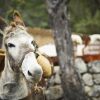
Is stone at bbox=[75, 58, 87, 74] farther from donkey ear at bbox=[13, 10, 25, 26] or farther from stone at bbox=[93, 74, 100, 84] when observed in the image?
donkey ear at bbox=[13, 10, 25, 26]

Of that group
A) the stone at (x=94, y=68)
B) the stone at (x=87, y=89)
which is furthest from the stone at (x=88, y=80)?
the stone at (x=94, y=68)

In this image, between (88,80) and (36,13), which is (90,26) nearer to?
(36,13)

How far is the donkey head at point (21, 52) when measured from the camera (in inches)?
212

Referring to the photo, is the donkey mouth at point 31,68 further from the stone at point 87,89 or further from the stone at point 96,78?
the stone at point 96,78

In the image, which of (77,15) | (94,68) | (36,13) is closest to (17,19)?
(94,68)

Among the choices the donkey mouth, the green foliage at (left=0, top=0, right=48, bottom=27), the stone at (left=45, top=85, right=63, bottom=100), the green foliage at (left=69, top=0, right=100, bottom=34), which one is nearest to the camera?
the donkey mouth

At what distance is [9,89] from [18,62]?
53 centimetres

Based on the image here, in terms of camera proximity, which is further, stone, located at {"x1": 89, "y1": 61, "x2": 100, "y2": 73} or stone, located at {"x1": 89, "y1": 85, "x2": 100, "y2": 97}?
stone, located at {"x1": 89, "y1": 61, "x2": 100, "y2": 73}

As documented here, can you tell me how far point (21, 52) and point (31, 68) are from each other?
1.12ft

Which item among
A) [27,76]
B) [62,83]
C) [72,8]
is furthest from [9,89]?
[72,8]

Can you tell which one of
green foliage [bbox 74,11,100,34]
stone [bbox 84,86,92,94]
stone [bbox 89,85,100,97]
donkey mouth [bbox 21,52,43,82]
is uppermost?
green foliage [bbox 74,11,100,34]

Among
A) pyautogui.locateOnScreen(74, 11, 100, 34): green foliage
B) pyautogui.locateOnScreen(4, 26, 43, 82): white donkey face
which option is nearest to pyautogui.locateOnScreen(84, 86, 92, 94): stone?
pyautogui.locateOnScreen(4, 26, 43, 82): white donkey face

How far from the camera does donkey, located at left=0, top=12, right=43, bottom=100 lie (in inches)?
215

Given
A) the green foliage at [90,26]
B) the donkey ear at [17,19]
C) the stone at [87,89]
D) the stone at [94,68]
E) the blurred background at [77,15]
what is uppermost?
the blurred background at [77,15]
